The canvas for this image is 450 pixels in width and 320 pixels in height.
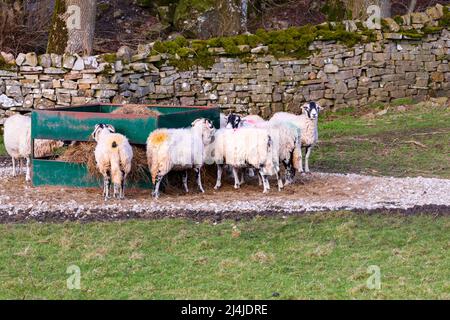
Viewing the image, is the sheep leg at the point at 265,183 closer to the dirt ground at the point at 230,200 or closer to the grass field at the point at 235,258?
the dirt ground at the point at 230,200

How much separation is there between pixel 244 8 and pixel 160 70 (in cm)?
524

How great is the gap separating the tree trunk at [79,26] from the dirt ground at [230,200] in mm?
7233

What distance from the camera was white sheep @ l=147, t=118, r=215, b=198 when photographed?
1314 centimetres

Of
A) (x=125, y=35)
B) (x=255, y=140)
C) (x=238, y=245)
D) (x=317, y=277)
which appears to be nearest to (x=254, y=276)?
(x=317, y=277)

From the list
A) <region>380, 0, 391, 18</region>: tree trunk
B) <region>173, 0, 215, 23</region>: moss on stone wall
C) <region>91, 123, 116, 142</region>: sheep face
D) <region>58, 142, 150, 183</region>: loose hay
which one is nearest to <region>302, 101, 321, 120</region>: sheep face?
<region>58, 142, 150, 183</region>: loose hay

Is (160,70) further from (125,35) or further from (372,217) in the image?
A: (372,217)

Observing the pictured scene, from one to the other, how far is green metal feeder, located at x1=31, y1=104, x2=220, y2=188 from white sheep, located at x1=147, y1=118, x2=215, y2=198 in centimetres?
39

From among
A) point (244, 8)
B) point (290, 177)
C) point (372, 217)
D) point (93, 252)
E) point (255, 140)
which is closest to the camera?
point (93, 252)

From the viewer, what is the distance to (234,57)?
21.6 meters

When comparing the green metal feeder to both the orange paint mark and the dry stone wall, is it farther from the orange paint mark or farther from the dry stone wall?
the dry stone wall

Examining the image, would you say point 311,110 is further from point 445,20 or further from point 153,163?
point 445,20

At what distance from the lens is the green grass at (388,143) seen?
53.8 ft

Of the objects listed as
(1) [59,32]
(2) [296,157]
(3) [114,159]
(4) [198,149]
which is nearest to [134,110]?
(4) [198,149]

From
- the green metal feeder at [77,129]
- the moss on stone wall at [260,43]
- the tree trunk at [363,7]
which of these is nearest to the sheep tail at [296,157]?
the green metal feeder at [77,129]
